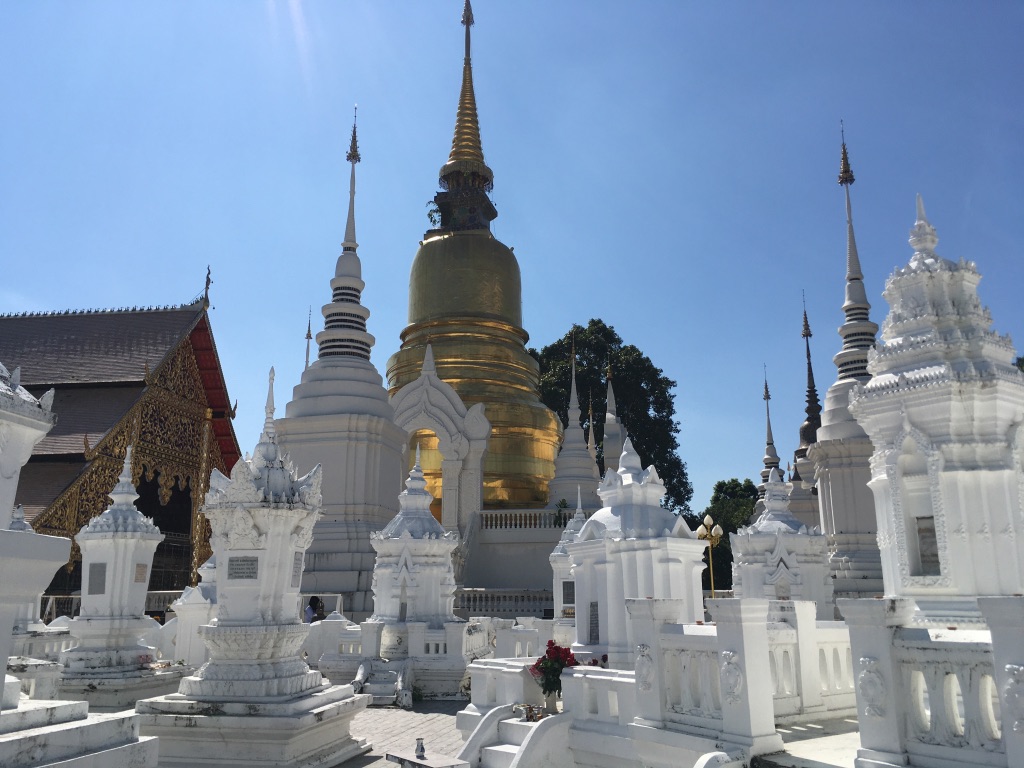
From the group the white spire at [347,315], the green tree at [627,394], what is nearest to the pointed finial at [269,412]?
the white spire at [347,315]

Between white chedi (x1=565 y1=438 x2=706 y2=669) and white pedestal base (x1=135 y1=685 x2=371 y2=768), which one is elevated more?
white chedi (x1=565 y1=438 x2=706 y2=669)

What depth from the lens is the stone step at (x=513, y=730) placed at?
8.47m

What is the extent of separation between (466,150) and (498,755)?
30.2 m

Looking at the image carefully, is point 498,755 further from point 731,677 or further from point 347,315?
point 347,315

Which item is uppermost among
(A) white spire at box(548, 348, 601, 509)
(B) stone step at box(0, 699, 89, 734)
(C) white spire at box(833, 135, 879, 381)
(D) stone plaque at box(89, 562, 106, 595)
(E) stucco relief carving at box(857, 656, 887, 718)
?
(C) white spire at box(833, 135, 879, 381)

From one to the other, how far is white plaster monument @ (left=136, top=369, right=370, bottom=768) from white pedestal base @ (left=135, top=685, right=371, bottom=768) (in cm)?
1

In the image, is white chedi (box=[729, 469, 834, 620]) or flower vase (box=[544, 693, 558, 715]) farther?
white chedi (box=[729, 469, 834, 620])

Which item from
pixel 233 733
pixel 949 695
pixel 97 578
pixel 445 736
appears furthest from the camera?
pixel 97 578

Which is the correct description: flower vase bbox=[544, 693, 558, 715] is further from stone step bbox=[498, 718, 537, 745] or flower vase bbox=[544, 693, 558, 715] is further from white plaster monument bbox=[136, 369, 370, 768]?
white plaster monument bbox=[136, 369, 370, 768]

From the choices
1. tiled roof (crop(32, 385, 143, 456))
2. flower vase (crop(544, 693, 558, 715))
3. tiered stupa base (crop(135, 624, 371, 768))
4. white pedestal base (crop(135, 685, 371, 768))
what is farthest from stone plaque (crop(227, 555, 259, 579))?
tiled roof (crop(32, 385, 143, 456))

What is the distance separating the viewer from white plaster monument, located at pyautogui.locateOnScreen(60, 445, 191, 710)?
11953mm

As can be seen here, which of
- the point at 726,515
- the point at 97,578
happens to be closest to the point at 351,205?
the point at 97,578

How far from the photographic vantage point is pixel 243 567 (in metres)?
9.75

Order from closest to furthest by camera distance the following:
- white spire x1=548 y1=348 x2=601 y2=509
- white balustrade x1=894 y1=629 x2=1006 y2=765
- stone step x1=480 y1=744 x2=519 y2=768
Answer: white balustrade x1=894 y1=629 x2=1006 y2=765 → stone step x1=480 y1=744 x2=519 y2=768 → white spire x1=548 y1=348 x2=601 y2=509
